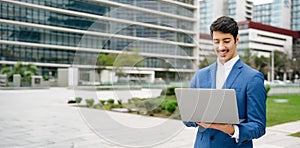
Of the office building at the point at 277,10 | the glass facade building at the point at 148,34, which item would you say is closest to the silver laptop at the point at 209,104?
the glass facade building at the point at 148,34

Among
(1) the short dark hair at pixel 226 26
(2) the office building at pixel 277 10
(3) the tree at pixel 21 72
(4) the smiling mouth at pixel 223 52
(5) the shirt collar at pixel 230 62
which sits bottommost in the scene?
(3) the tree at pixel 21 72

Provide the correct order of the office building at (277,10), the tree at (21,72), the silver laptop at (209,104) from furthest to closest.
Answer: the tree at (21,72)
the office building at (277,10)
the silver laptop at (209,104)

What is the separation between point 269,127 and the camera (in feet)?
29.9

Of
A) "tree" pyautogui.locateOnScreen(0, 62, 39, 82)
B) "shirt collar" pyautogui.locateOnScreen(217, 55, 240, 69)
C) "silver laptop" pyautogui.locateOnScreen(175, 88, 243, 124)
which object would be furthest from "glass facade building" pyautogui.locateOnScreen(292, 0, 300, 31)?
"tree" pyautogui.locateOnScreen(0, 62, 39, 82)

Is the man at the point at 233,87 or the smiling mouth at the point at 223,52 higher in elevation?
the smiling mouth at the point at 223,52

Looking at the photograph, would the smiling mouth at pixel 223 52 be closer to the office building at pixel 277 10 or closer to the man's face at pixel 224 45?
the man's face at pixel 224 45

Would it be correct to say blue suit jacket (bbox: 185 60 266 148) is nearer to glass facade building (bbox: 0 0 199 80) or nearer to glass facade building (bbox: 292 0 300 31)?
glass facade building (bbox: 0 0 199 80)

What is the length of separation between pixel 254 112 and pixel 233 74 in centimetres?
26

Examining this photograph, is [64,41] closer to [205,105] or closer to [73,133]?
[73,133]

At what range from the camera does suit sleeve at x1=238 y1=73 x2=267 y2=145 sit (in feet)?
5.49

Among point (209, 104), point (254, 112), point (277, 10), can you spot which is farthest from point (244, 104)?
point (277, 10)

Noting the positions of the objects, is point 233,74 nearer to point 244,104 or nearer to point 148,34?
point 244,104

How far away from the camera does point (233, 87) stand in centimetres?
179

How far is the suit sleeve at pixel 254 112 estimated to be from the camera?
167 cm
